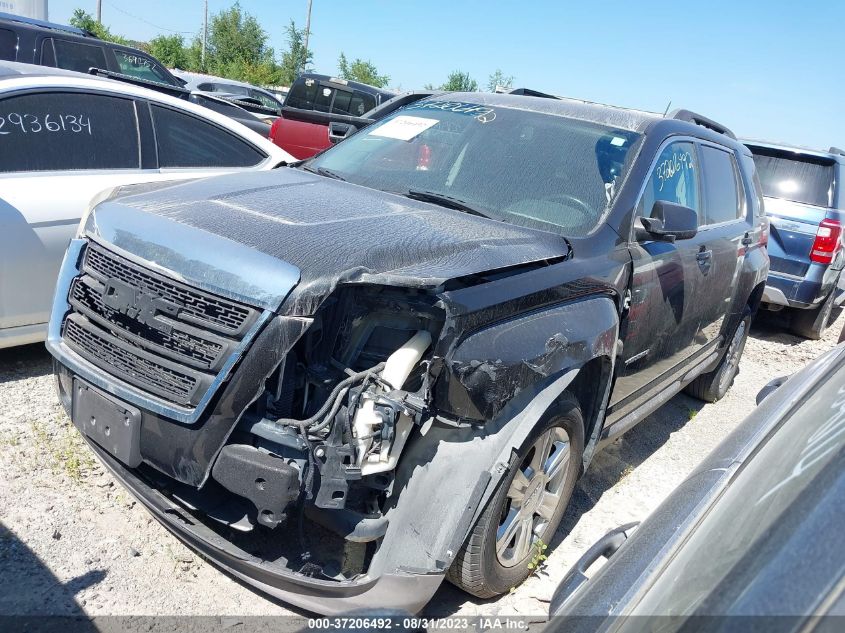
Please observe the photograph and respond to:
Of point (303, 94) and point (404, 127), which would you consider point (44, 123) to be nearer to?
point (404, 127)

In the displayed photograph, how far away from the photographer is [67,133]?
4.39 meters

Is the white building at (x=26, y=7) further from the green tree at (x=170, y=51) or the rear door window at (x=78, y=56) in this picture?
the green tree at (x=170, y=51)

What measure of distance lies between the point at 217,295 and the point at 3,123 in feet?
8.48

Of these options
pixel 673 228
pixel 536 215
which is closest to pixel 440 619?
pixel 536 215

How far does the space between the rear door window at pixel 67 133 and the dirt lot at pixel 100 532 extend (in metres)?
1.21

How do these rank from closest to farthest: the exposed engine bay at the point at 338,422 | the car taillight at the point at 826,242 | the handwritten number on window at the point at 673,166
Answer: the exposed engine bay at the point at 338,422 → the handwritten number on window at the point at 673,166 → the car taillight at the point at 826,242

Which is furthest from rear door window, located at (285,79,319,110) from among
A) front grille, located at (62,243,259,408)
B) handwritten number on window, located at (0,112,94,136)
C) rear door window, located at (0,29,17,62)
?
front grille, located at (62,243,259,408)

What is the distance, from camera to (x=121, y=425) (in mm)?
2533

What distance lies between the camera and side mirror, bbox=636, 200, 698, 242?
11.0 ft

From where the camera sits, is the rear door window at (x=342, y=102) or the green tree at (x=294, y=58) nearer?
the rear door window at (x=342, y=102)

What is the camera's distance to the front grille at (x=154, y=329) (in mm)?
2391

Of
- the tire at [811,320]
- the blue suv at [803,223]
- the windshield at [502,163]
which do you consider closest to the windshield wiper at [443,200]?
the windshield at [502,163]

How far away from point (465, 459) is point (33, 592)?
5.35 feet

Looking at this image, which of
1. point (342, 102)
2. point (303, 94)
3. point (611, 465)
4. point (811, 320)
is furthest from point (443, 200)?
point (303, 94)
